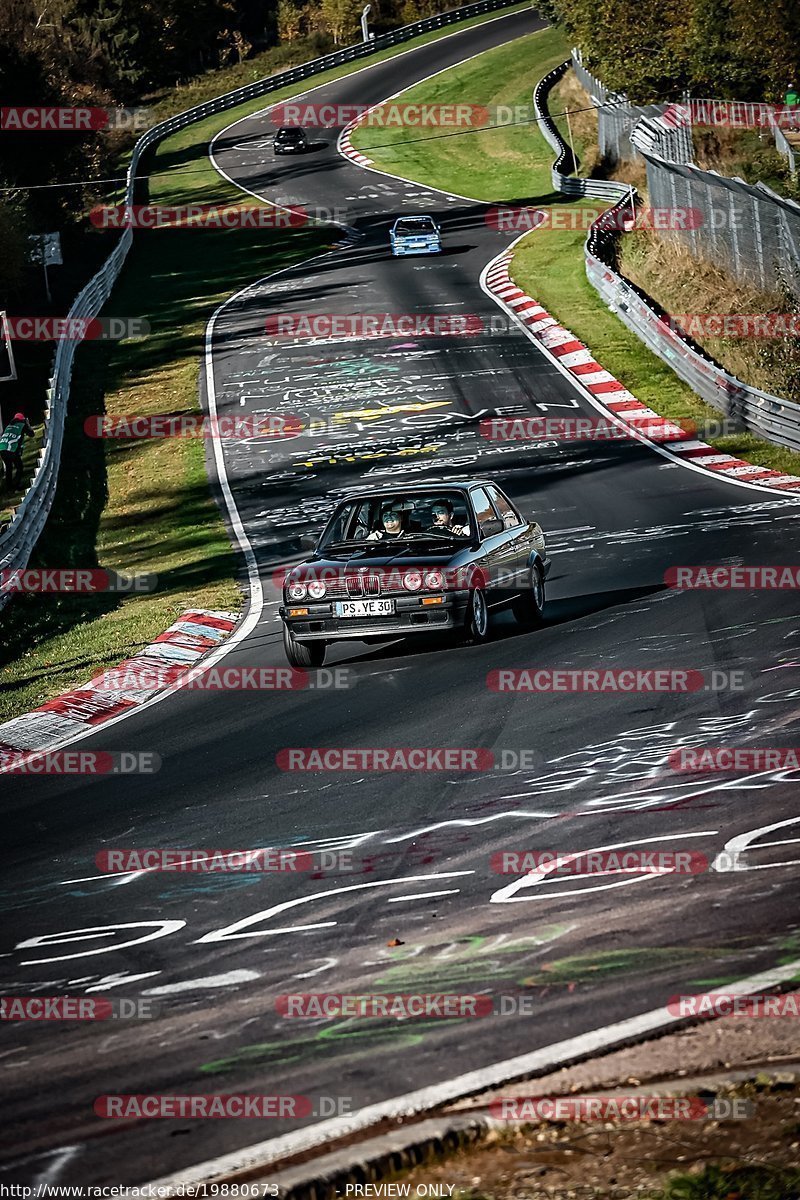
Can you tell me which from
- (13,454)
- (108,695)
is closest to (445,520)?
(108,695)

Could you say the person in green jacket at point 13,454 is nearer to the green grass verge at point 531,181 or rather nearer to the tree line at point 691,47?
the green grass verge at point 531,181

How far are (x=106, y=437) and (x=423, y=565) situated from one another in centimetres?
2025

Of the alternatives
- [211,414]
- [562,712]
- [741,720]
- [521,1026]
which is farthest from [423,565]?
[211,414]

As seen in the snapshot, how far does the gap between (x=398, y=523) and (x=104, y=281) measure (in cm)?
3332

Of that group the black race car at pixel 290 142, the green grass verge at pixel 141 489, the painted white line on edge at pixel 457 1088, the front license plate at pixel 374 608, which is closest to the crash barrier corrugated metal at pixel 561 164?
the green grass verge at pixel 141 489

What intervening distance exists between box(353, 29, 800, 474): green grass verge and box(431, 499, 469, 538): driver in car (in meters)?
9.32

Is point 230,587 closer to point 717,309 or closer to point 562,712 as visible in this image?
point 562,712

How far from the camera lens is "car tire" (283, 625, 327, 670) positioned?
42.7 feet

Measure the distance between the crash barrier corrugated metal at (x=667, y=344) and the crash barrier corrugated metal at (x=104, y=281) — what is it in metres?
11.2

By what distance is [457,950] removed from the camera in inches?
238

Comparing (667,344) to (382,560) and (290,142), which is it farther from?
(290,142)

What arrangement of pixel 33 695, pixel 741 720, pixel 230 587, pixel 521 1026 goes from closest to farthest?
1. pixel 521 1026
2. pixel 741 720
3. pixel 33 695
4. pixel 230 587

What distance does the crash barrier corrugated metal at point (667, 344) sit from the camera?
23.6 meters

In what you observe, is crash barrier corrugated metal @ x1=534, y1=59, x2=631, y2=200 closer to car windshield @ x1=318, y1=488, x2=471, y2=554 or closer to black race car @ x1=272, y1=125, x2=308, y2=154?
black race car @ x1=272, y1=125, x2=308, y2=154
